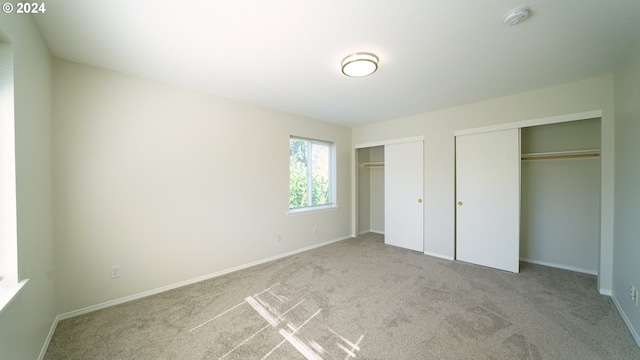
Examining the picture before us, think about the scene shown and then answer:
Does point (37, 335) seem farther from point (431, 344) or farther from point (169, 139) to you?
point (431, 344)

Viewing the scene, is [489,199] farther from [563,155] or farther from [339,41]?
[339,41]

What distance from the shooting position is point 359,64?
6.71 ft

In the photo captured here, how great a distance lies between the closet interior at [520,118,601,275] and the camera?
2.97 m

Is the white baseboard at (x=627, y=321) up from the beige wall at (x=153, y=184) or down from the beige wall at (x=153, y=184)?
down

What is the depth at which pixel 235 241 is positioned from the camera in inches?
124

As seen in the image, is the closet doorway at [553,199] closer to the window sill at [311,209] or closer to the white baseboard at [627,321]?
the white baseboard at [627,321]

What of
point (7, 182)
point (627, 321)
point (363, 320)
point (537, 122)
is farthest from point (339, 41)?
point (627, 321)

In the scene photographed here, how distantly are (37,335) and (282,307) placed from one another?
5.85 feet

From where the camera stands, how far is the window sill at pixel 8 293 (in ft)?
3.74

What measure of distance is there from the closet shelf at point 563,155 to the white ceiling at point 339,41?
40.6 inches

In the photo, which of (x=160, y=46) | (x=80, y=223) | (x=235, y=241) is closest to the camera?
(x=160, y=46)

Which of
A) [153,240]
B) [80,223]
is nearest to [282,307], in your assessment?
[153,240]

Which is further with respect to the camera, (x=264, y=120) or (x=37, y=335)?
(x=264, y=120)

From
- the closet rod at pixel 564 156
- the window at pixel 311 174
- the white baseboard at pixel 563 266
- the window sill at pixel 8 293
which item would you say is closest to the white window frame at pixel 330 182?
the window at pixel 311 174
